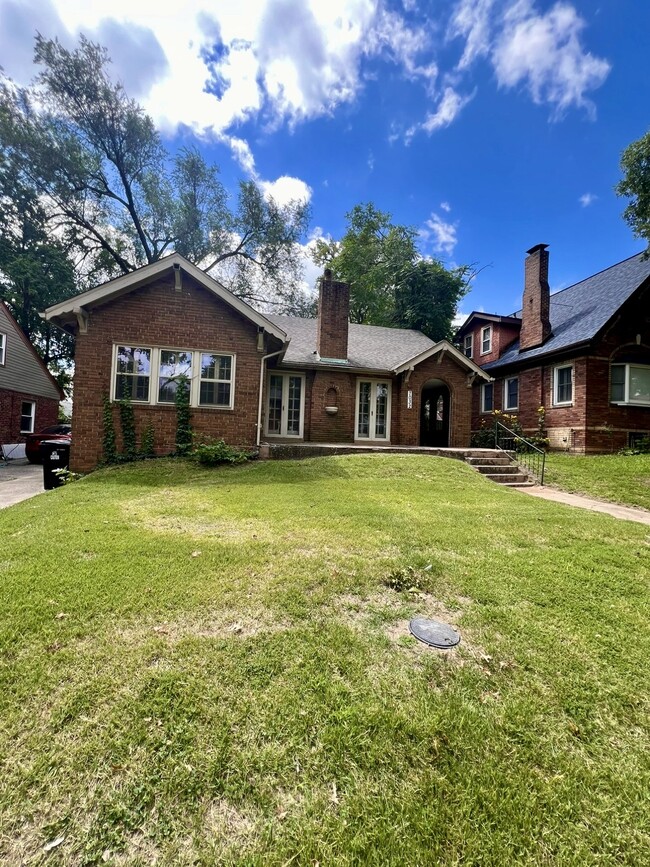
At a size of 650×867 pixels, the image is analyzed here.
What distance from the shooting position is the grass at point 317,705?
1.46 metres

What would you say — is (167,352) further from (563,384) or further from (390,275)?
(390,275)

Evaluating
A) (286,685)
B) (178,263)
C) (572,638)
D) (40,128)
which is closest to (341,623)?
(286,685)

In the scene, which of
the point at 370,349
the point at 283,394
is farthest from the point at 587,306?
the point at 283,394

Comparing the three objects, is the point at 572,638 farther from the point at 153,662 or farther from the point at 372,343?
the point at 372,343

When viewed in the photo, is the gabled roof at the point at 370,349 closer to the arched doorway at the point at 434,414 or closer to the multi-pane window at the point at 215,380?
the arched doorway at the point at 434,414

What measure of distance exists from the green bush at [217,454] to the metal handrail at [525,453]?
27.2 ft

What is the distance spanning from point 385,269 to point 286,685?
2680 centimetres

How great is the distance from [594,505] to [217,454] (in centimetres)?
881

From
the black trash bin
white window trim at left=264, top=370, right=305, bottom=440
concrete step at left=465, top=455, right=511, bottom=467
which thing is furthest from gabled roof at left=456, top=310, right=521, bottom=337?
the black trash bin

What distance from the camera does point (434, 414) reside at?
52.2 feet

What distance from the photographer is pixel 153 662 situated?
231cm

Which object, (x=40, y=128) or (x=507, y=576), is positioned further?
(x=40, y=128)

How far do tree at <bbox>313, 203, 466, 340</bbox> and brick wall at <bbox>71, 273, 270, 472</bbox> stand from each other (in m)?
15.8

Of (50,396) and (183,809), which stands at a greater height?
(50,396)
